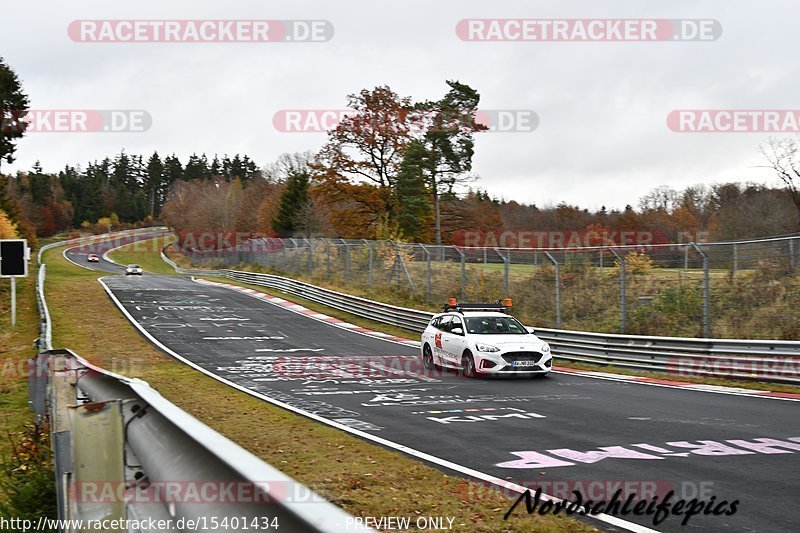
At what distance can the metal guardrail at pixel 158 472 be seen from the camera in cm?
194

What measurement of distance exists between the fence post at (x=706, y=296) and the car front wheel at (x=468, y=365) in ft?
19.1

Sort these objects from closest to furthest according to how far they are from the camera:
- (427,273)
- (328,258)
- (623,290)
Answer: (623,290) → (427,273) → (328,258)

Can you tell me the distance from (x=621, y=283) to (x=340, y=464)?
47.5 ft

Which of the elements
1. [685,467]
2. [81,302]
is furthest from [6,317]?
[685,467]

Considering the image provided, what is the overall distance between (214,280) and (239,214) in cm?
3788

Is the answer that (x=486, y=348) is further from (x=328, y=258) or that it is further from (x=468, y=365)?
(x=328, y=258)

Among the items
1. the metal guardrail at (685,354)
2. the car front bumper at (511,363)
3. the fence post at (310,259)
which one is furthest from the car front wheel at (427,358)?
the fence post at (310,259)

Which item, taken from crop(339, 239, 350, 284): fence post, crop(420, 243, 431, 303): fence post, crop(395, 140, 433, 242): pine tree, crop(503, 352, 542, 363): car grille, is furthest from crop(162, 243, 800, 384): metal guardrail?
crop(395, 140, 433, 242): pine tree

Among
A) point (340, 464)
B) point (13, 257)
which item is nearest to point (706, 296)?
point (340, 464)

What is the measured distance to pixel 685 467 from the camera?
27.3 feet

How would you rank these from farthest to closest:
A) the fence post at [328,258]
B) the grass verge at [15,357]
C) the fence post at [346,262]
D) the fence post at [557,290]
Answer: the fence post at [328,258]
the fence post at [346,262]
the fence post at [557,290]
the grass verge at [15,357]

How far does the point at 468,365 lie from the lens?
A: 18.5 m

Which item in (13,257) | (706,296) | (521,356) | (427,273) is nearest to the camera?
(521,356)

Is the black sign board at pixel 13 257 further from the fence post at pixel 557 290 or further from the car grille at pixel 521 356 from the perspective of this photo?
the fence post at pixel 557 290
